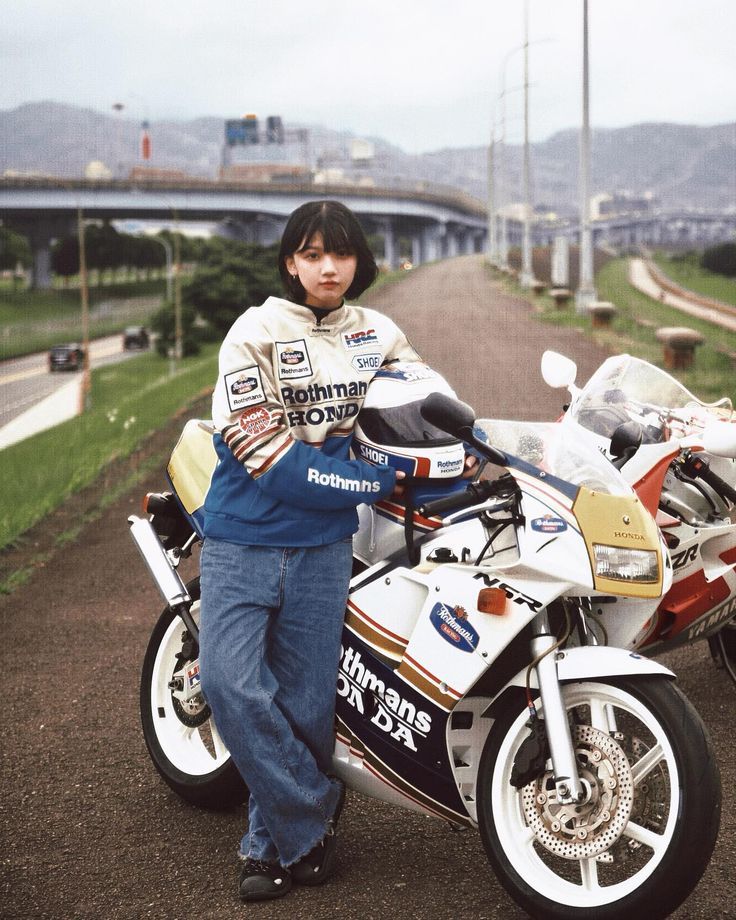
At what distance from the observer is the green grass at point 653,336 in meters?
14.3

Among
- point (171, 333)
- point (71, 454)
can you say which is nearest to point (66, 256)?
point (171, 333)

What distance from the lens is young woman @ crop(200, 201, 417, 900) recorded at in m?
3.47

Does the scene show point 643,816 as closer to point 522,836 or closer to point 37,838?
point 522,836

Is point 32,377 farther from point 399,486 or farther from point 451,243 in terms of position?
point 451,243

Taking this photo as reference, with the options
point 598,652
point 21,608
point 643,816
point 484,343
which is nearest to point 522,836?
point 643,816

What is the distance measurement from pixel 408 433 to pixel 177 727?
166cm

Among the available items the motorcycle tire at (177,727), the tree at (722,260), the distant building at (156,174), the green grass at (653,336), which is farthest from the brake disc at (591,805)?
the distant building at (156,174)

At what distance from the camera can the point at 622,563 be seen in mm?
3016

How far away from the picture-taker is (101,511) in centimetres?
1070

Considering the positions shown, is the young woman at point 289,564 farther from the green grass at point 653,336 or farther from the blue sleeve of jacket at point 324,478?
the green grass at point 653,336

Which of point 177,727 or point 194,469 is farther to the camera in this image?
point 177,727

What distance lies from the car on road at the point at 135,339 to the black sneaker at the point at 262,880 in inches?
3327

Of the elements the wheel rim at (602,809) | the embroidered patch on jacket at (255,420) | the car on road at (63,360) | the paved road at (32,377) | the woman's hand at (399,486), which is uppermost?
the embroidered patch on jacket at (255,420)

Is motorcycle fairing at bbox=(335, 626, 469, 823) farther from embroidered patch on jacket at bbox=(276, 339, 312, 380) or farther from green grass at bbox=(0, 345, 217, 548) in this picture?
green grass at bbox=(0, 345, 217, 548)
